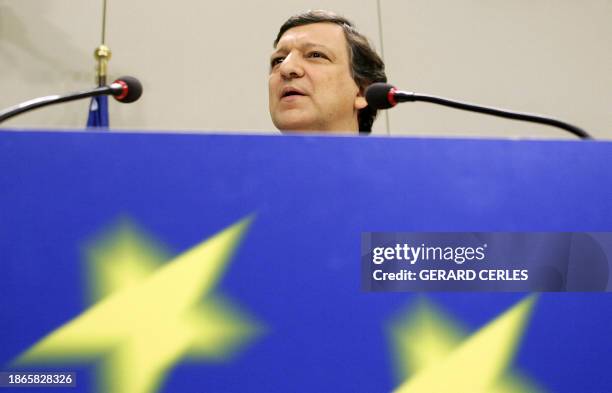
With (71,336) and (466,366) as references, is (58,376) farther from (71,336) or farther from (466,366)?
(466,366)

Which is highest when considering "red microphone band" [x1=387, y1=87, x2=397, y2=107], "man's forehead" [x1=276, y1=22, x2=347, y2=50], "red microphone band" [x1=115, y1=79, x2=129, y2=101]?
"man's forehead" [x1=276, y1=22, x2=347, y2=50]

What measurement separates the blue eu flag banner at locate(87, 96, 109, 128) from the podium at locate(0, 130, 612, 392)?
131cm

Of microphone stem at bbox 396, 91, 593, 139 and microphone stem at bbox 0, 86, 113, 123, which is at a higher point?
microphone stem at bbox 0, 86, 113, 123

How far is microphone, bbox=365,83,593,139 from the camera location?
0.88m

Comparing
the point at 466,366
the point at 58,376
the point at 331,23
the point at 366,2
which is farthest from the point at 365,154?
the point at 366,2

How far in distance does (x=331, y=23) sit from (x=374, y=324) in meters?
1.05

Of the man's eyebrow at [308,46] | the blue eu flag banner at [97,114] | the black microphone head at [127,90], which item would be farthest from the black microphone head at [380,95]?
the blue eu flag banner at [97,114]

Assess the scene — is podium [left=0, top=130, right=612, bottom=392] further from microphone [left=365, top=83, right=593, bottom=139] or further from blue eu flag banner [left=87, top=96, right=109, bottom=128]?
blue eu flag banner [left=87, top=96, right=109, bottom=128]

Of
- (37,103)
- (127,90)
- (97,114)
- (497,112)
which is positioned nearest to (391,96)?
(497,112)

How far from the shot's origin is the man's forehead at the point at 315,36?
58.6 inches

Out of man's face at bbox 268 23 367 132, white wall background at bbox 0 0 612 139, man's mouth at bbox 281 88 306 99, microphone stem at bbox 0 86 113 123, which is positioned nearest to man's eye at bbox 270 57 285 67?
man's face at bbox 268 23 367 132

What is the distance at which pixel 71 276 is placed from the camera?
61cm

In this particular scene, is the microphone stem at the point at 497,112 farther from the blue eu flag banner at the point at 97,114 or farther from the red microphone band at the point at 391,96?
the blue eu flag banner at the point at 97,114

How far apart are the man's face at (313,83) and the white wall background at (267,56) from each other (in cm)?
57
